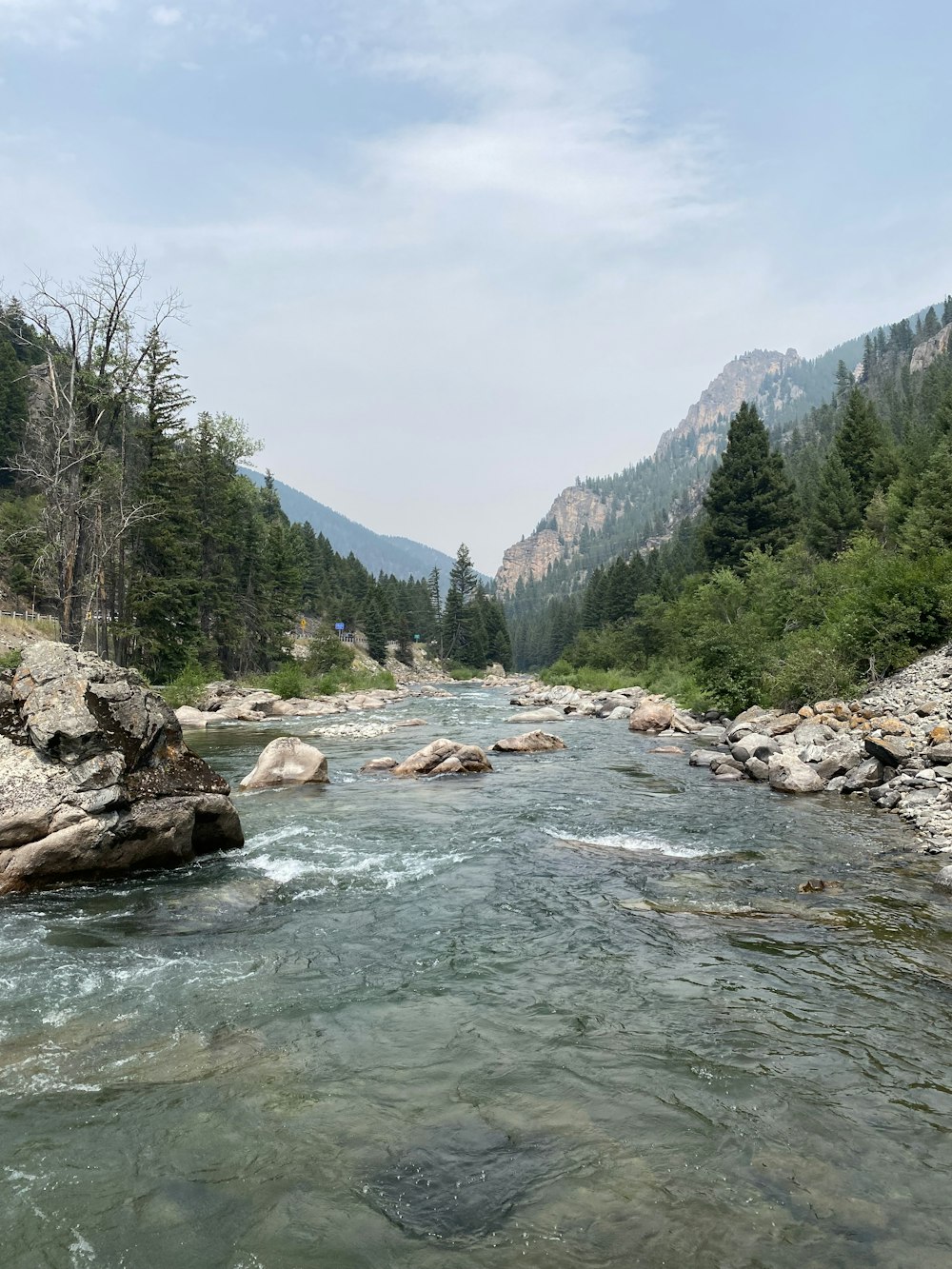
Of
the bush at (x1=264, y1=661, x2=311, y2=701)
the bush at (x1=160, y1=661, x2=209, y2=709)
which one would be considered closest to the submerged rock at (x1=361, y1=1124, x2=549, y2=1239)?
the bush at (x1=160, y1=661, x2=209, y2=709)

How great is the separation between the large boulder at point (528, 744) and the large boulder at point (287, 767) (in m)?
7.11

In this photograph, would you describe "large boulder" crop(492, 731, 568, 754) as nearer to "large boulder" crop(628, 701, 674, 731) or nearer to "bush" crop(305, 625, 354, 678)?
"large boulder" crop(628, 701, 674, 731)

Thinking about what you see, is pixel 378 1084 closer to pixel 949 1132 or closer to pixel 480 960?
pixel 480 960

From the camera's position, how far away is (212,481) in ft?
161

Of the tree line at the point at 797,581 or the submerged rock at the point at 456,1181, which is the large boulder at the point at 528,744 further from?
the submerged rock at the point at 456,1181

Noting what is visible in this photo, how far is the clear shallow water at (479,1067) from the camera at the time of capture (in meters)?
3.50

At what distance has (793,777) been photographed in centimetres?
1502

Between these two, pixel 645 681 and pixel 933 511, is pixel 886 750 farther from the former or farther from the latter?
pixel 645 681

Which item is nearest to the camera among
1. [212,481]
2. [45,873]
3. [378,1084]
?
[378,1084]

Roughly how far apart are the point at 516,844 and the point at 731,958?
4.79m

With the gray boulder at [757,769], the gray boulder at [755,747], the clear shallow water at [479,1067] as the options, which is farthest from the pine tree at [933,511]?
the clear shallow water at [479,1067]

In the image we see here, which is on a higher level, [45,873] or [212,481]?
[212,481]

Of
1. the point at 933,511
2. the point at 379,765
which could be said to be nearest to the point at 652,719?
the point at 379,765

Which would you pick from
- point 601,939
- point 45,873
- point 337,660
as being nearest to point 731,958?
point 601,939
